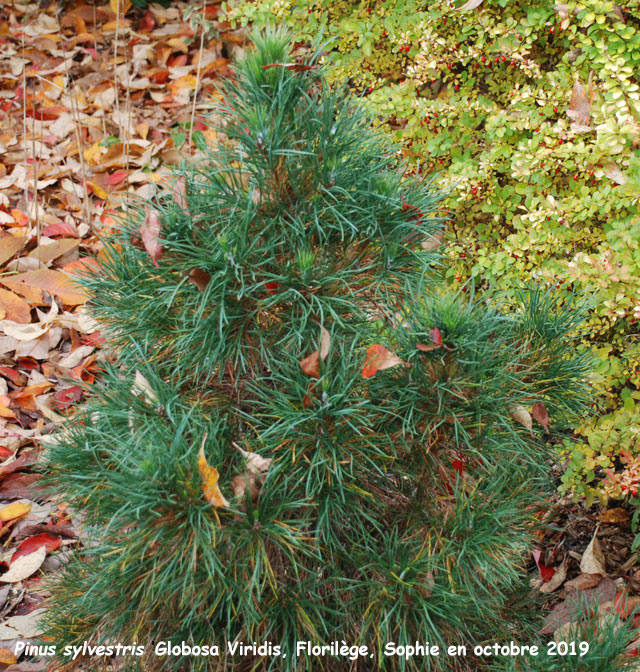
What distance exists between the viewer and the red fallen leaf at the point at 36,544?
6.41 feet

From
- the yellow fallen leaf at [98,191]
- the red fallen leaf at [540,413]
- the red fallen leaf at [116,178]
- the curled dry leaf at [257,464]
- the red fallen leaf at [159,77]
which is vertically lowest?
the yellow fallen leaf at [98,191]

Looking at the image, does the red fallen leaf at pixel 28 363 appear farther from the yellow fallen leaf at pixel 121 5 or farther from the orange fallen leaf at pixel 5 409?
the yellow fallen leaf at pixel 121 5

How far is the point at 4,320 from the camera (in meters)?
2.59

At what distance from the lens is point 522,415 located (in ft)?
4.40

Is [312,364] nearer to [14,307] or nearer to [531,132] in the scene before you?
[531,132]

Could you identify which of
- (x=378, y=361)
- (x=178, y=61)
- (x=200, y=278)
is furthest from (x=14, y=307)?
(x=178, y=61)

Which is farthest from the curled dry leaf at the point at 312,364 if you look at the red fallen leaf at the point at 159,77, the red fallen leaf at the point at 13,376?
the red fallen leaf at the point at 159,77

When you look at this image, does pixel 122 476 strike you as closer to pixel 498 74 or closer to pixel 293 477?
pixel 293 477

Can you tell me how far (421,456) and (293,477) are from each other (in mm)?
271

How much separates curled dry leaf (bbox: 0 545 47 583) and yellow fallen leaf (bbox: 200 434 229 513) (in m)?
1.11

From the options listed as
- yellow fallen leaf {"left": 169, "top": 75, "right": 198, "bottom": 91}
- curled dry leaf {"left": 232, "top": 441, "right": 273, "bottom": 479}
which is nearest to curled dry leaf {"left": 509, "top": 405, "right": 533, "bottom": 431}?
curled dry leaf {"left": 232, "top": 441, "right": 273, "bottom": 479}

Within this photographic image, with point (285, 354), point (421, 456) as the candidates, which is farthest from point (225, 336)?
point (421, 456)

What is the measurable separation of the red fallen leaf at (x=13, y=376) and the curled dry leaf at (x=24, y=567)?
0.70 meters

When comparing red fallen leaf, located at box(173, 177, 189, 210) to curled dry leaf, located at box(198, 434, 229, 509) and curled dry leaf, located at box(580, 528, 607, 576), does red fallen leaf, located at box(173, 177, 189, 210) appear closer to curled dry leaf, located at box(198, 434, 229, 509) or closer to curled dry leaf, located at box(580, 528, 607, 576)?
curled dry leaf, located at box(198, 434, 229, 509)
